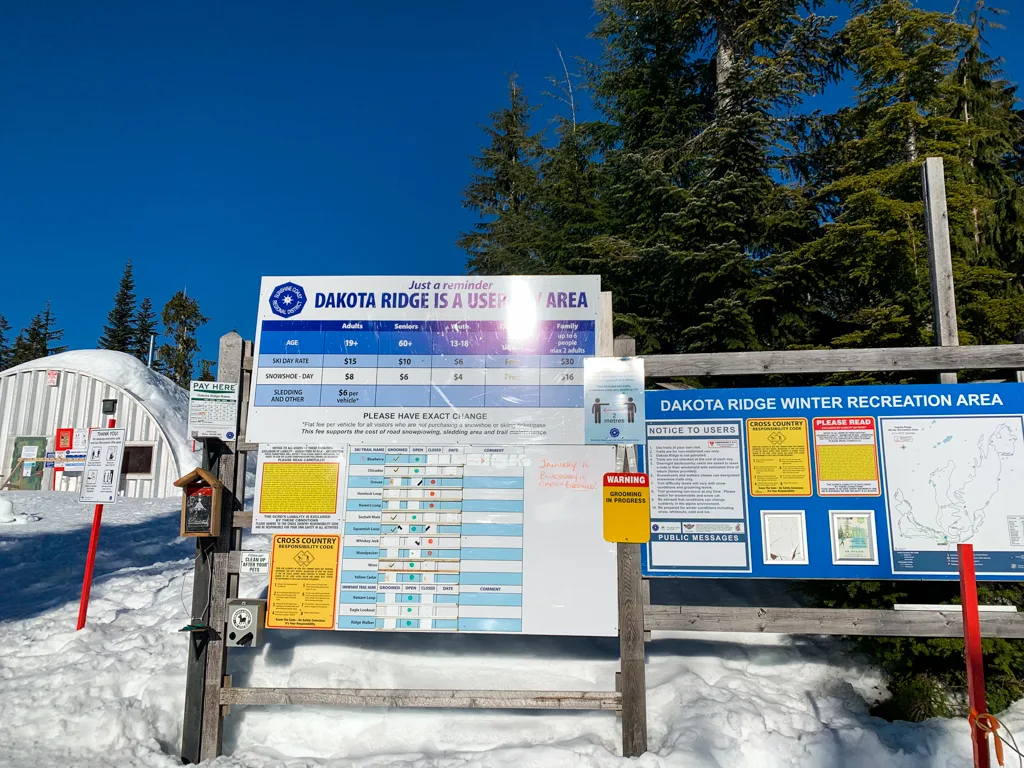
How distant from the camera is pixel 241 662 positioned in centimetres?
514

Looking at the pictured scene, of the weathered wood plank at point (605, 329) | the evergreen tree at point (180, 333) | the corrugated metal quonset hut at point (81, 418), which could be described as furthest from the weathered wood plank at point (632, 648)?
the evergreen tree at point (180, 333)

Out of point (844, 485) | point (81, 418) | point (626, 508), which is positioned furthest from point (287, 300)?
point (81, 418)

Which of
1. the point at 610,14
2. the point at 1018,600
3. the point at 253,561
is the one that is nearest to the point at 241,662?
the point at 253,561

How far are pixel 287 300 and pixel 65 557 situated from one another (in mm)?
7704

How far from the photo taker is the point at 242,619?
183 inches

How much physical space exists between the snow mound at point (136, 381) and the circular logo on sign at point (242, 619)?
16.0 meters

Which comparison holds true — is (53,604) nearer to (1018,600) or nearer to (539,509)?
(539,509)

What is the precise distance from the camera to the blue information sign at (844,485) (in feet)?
14.6

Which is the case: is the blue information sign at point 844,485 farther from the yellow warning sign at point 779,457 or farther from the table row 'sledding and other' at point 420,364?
the table row 'sledding and other' at point 420,364

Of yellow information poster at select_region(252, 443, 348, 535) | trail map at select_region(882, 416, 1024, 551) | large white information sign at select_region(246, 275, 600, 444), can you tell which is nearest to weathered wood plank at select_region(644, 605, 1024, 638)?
trail map at select_region(882, 416, 1024, 551)

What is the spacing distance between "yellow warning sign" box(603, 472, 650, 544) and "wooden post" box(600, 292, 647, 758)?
0.12m

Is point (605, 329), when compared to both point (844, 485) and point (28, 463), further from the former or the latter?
point (28, 463)

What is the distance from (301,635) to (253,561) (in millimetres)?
1070

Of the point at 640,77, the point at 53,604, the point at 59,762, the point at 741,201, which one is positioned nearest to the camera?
the point at 59,762
